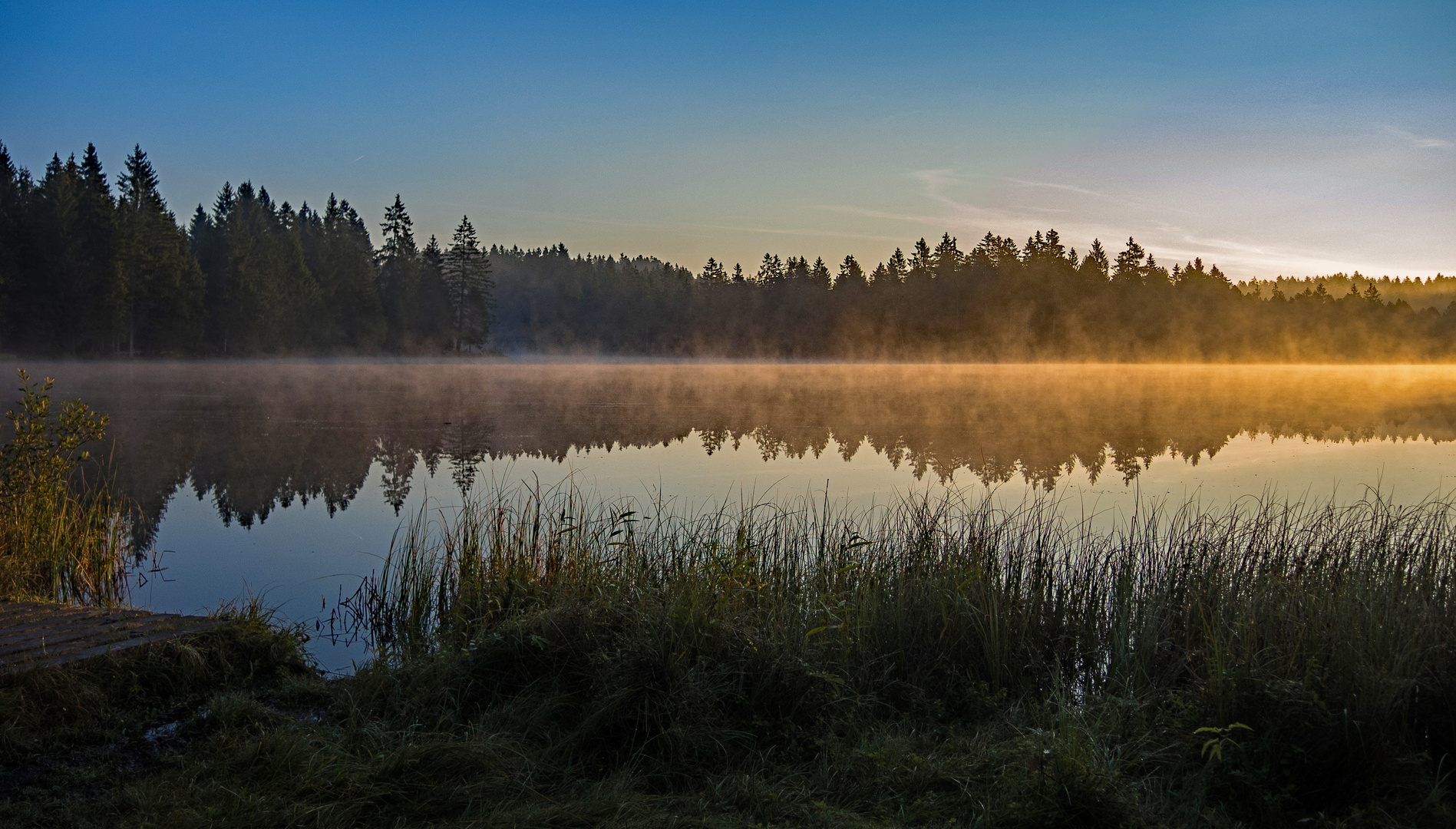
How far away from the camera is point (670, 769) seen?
3891mm

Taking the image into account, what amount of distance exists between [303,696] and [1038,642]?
452 cm

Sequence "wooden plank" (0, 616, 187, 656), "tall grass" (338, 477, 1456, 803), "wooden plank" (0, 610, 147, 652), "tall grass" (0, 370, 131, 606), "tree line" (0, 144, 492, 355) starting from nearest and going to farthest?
"tall grass" (338, 477, 1456, 803) < "wooden plank" (0, 616, 187, 656) < "wooden plank" (0, 610, 147, 652) < "tall grass" (0, 370, 131, 606) < "tree line" (0, 144, 492, 355)

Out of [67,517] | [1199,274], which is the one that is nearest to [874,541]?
[67,517]

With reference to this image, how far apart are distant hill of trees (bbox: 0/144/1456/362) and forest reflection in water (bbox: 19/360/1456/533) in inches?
327

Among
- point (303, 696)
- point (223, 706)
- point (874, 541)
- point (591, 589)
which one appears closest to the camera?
point (223, 706)

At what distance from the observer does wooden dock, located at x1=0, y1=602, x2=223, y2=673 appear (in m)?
4.53

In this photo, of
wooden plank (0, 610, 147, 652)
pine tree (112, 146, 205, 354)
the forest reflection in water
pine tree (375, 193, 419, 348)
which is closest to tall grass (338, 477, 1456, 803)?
wooden plank (0, 610, 147, 652)

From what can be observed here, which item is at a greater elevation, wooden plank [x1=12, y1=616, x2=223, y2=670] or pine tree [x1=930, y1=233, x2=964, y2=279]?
Result: pine tree [x1=930, y1=233, x2=964, y2=279]

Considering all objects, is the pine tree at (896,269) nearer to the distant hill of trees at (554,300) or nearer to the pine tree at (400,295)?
the distant hill of trees at (554,300)

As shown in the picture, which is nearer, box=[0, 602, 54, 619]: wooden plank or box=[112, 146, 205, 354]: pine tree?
box=[0, 602, 54, 619]: wooden plank

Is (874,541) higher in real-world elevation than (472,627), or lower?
higher

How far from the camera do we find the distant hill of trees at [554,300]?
4967cm

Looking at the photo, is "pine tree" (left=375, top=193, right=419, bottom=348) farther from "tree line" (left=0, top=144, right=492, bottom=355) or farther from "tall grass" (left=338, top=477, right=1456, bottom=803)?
"tall grass" (left=338, top=477, right=1456, bottom=803)

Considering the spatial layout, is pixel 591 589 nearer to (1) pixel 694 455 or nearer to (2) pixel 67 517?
(2) pixel 67 517
